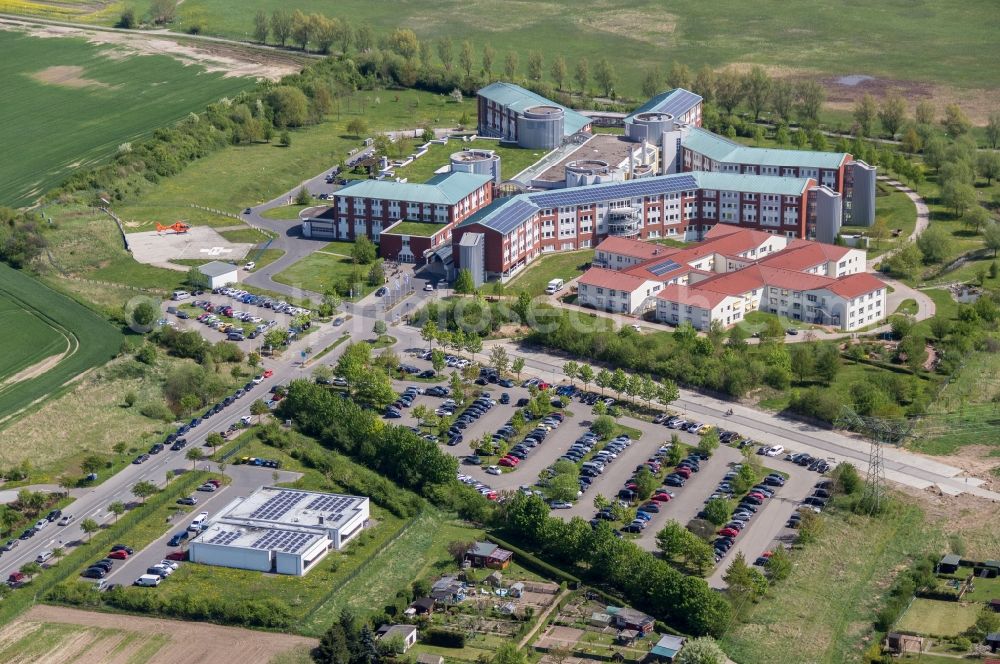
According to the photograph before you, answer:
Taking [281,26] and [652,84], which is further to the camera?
[281,26]

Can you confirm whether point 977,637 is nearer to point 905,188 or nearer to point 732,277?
point 732,277

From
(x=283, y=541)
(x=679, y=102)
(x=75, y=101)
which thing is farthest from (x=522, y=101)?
(x=283, y=541)

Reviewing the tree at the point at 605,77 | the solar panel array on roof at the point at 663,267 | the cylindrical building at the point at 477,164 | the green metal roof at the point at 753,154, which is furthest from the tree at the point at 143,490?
the tree at the point at 605,77

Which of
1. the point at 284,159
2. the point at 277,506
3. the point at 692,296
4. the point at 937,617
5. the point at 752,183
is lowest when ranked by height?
the point at 937,617

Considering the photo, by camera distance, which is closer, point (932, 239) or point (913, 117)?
point (932, 239)

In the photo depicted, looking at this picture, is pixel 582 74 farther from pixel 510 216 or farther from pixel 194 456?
pixel 194 456

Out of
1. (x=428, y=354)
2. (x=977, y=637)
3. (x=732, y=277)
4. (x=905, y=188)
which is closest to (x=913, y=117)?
(x=905, y=188)
